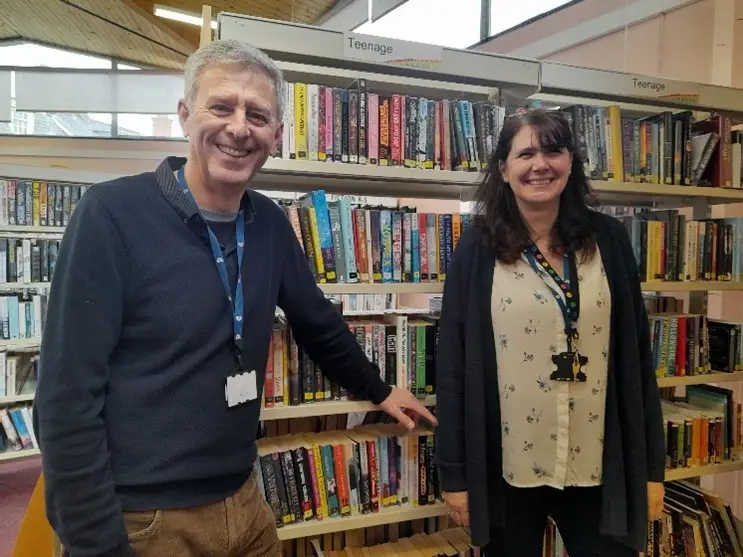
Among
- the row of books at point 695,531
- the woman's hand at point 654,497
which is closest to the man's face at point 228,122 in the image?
the woman's hand at point 654,497

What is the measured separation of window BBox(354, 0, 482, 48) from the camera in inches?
181

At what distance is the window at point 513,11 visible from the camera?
12.3 ft

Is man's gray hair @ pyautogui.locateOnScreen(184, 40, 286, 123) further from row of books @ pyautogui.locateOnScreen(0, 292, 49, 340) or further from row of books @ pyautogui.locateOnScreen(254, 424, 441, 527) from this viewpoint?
row of books @ pyautogui.locateOnScreen(0, 292, 49, 340)

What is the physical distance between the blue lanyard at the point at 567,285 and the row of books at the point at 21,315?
11.0 ft

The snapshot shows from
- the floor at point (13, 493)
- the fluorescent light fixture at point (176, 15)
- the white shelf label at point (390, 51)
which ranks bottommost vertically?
the floor at point (13, 493)

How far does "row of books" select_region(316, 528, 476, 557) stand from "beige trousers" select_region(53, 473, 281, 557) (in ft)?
1.97

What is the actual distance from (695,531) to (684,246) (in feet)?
3.64

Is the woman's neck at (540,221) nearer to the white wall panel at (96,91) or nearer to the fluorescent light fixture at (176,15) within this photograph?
the white wall panel at (96,91)

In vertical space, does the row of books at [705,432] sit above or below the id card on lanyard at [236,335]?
below

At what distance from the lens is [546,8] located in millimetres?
3727

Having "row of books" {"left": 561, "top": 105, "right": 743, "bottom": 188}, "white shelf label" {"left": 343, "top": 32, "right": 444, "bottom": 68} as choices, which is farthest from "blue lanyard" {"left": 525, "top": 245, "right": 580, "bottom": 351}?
"white shelf label" {"left": 343, "top": 32, "right": 444, "bottom": 68}

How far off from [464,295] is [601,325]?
1.18ft

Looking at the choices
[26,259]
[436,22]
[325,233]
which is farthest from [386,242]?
[436,22]

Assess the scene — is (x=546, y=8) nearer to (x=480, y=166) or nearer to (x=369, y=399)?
(x=480, y=166)
